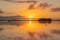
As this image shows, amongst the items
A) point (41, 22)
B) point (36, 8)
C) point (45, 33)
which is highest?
point (36, 8)

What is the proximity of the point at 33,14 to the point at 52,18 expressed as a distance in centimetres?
20

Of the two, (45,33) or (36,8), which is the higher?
(36,8)

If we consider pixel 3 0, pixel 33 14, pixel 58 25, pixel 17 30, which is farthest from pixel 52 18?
pixel 3 0

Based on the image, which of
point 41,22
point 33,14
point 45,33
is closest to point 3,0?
point 33,14

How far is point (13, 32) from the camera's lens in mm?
1603

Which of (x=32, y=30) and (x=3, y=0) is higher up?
(x=3, y=0)

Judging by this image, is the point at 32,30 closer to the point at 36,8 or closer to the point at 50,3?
the point at 36,8

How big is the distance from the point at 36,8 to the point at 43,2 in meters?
0.10

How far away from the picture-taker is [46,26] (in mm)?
1606

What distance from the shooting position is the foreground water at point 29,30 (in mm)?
1598

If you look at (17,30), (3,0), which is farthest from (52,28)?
(3,0)

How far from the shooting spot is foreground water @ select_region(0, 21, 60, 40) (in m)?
1.60

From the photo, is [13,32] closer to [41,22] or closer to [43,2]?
[41,22]

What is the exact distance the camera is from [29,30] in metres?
1.61
